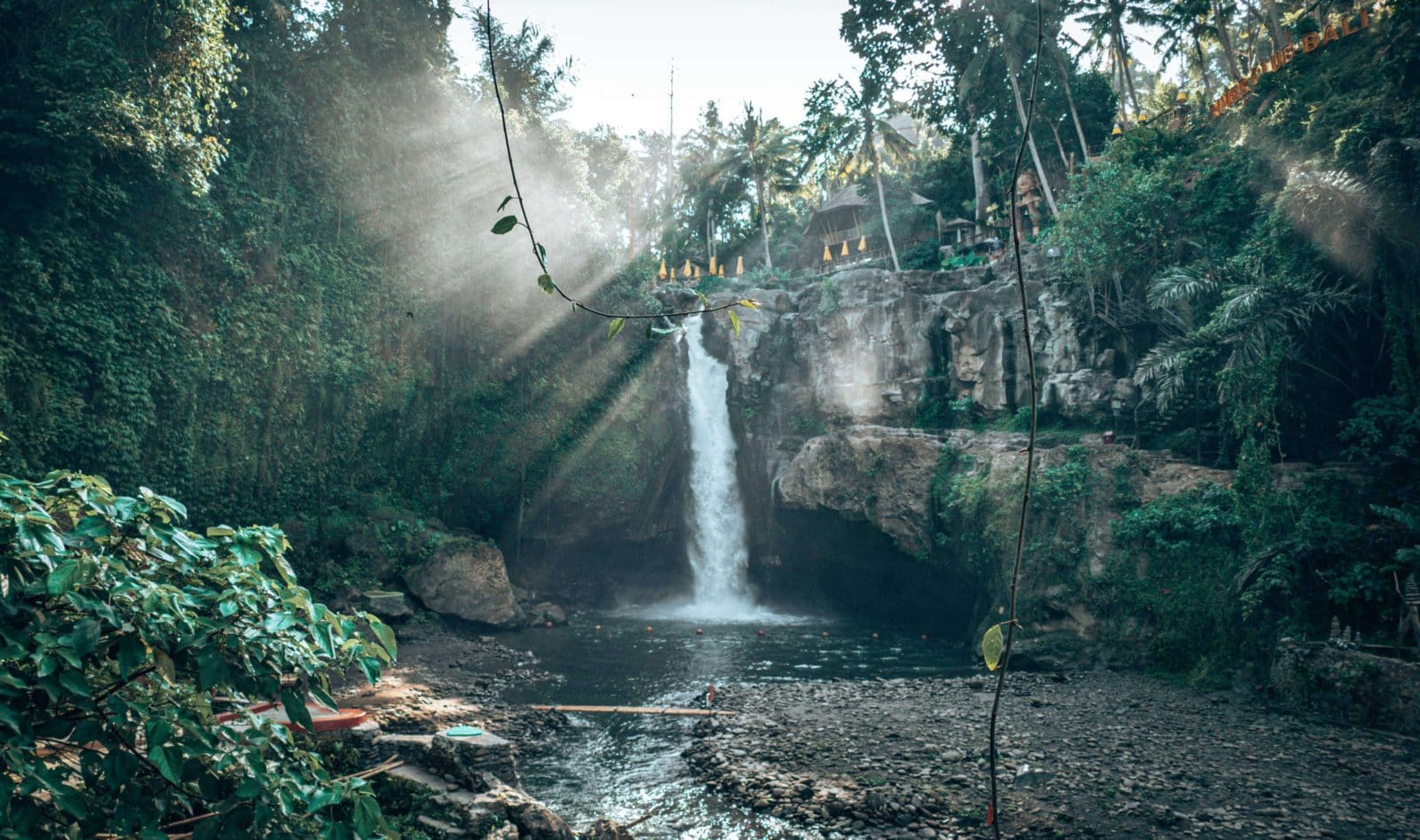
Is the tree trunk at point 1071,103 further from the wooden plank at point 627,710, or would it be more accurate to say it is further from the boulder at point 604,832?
the boulder at point 604,832

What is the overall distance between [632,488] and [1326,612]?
17494mm

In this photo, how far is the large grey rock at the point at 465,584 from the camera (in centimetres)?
1823

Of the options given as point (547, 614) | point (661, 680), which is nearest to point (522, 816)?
point (661, 680)

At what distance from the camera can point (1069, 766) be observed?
30.6 feet

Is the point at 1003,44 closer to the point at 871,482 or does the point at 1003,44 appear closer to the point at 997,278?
the point at 997,278

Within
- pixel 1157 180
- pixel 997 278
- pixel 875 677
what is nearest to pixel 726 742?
pixel 875 677

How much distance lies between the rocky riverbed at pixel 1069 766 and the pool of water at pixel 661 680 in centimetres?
62

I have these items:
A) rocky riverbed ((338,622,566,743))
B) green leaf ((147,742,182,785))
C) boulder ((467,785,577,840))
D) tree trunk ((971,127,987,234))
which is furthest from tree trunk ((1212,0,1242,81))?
green leaf ((147,742,182,785))

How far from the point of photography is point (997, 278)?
76.6 feet

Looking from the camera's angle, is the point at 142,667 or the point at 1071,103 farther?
the point at 1071,103

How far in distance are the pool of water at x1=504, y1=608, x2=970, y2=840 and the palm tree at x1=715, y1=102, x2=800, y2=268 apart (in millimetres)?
21239

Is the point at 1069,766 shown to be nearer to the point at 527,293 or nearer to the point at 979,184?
the point at 527,293

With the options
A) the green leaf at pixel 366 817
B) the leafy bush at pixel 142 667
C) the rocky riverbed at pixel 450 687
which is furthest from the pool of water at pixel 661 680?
the leafy bush at pixel 142 667

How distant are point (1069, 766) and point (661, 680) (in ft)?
25.1
